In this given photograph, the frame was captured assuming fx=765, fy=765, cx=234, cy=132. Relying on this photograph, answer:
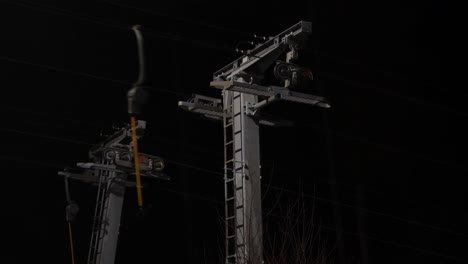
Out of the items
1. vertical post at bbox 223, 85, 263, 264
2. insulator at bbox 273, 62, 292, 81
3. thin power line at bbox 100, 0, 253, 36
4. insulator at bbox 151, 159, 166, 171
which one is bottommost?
vertical post at bbox 223, 85, 263, 264

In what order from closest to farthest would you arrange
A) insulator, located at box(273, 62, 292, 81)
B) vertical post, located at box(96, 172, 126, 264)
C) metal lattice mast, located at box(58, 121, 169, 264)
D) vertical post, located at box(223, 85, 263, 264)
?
vertical post, located at box(223, 85, 263, 264), insulator, located at box(273, 62, 292, 81), vertical post, located at box(96, 172, 126, 264), metal lattice mast, located at box(58, 121, 169, 264)

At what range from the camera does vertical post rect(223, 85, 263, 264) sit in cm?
1173

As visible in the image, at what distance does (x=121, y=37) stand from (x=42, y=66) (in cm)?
212

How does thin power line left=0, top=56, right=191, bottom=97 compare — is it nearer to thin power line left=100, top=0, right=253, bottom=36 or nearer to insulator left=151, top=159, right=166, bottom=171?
thin power line left=100, top=0, right=253, bottom=36

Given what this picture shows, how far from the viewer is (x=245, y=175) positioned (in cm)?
1279

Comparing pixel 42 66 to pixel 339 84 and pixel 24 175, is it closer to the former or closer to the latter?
pixel 24 175

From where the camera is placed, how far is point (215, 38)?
20625 mm

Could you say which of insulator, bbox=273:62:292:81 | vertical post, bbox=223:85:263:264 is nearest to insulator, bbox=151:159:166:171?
vertical post, bbox=223:85:263:264

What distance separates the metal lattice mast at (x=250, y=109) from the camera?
40.7 ft

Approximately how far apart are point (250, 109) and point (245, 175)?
4.21 feet

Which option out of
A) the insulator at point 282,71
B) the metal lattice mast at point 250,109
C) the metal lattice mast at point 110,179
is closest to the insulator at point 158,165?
the metal lattice mast at point 110,179

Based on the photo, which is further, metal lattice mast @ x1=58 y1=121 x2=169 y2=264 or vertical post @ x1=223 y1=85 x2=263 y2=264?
metal lattice mast @ x1=58 y1=121 x2=169 y2=264

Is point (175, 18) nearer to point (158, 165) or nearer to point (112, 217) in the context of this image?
point (158, 165)

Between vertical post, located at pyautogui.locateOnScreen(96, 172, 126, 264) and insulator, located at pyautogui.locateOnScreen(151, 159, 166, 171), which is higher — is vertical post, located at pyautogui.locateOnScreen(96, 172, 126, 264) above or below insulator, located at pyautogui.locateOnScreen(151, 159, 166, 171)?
below
